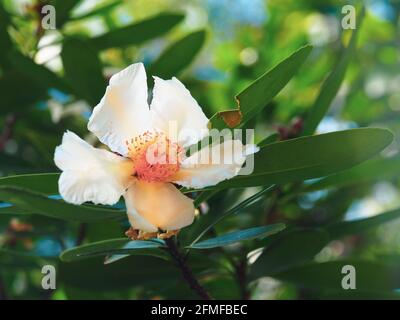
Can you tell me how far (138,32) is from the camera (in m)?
1.29

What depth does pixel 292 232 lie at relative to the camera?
967 mm

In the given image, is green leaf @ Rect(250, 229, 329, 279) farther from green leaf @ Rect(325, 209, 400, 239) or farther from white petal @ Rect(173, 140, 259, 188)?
white petal @ Rect(173, 140, 259, 188)

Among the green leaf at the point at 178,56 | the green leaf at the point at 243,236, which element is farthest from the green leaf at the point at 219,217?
the green leaf at the point at 178,56

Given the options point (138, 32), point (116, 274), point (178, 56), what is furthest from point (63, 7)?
point (116, 274)

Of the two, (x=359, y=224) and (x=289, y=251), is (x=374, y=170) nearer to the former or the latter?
(x=359, y=224)

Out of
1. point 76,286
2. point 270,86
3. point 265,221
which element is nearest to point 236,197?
point 265,221

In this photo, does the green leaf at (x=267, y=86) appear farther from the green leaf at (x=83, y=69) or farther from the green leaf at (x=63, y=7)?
the green leaf at (x=63, y=7)

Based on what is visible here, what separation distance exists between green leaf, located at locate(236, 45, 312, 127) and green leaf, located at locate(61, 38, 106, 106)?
420mm

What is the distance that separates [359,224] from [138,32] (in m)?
0.57

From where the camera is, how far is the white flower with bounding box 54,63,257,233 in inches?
28.0

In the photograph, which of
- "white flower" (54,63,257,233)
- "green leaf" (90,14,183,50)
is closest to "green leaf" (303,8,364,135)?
"white flower" (54,63,257,233)

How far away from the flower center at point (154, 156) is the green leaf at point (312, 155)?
2.5 inches

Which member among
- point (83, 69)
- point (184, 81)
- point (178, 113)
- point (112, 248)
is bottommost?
point (112, 248)
